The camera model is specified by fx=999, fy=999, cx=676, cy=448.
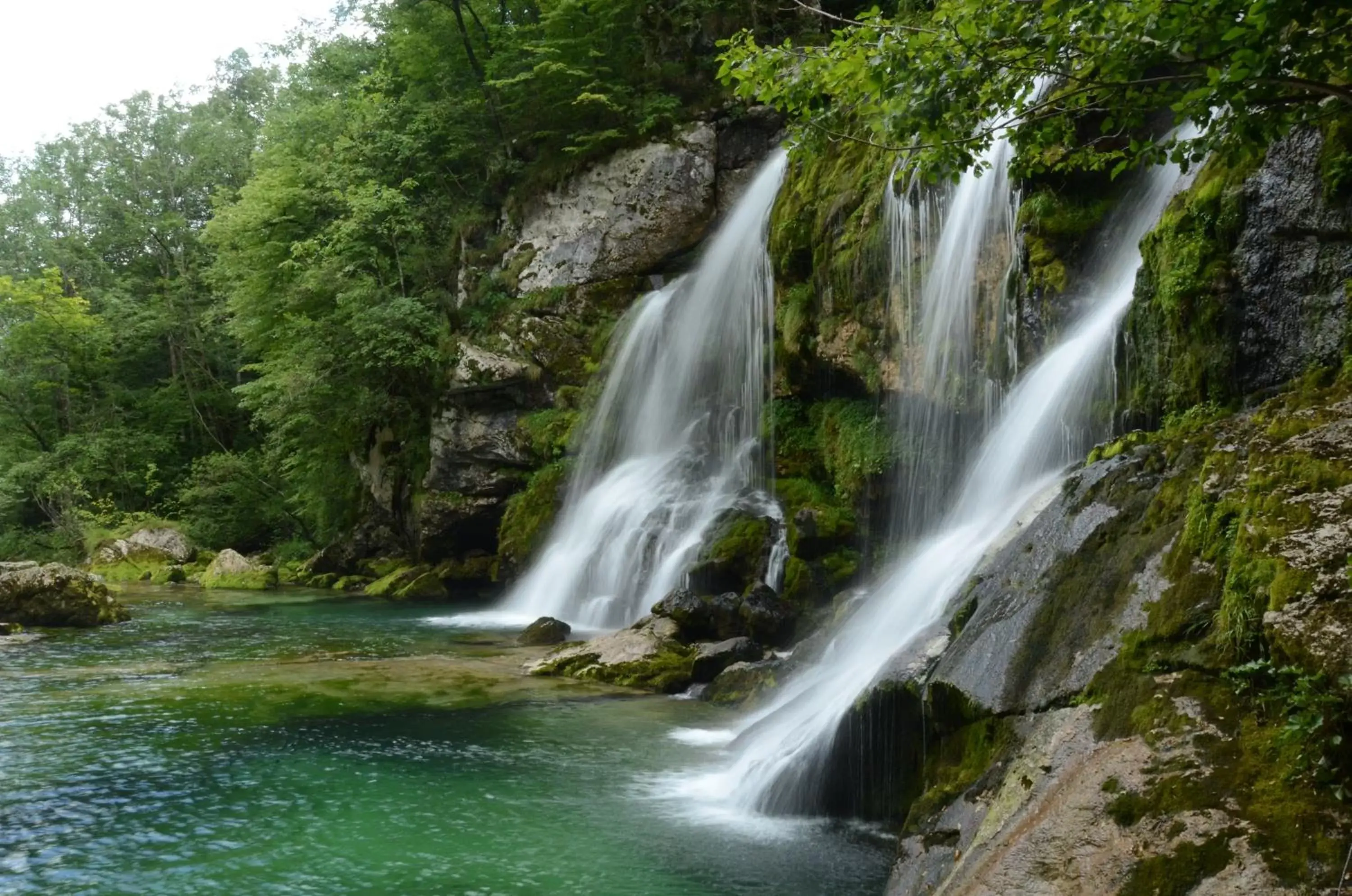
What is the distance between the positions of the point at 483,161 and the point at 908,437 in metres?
16.9

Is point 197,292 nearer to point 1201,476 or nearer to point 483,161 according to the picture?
point 483,161

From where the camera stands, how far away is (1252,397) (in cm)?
675

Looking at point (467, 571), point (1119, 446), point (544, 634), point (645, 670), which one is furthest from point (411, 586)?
point (1119, 446)

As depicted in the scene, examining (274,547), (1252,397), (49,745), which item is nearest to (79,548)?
(274,547)

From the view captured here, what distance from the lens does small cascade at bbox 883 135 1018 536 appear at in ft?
40.7

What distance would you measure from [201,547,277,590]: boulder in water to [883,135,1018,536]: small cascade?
18.2 m

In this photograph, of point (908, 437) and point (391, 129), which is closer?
point (908, 437)

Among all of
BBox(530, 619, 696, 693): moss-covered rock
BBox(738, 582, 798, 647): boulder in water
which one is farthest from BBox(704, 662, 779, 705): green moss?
BBox(738, 582, 798, 647): boulder in water

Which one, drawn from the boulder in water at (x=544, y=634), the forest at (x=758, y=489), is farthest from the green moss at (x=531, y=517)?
the boulder in water at (x=544, y=634)

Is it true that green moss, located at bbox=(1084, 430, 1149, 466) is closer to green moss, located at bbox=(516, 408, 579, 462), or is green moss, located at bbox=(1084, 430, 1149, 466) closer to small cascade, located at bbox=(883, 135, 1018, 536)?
small cascade, located at bbox=(883, 135, 1018, 536)

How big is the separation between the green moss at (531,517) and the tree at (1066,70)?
592 inches

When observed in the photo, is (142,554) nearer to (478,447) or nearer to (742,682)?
(478,447)

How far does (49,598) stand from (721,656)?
41.9 feet

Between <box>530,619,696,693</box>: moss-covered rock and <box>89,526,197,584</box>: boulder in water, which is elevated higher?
<box>89,526,197,584</box>: boulder in water
